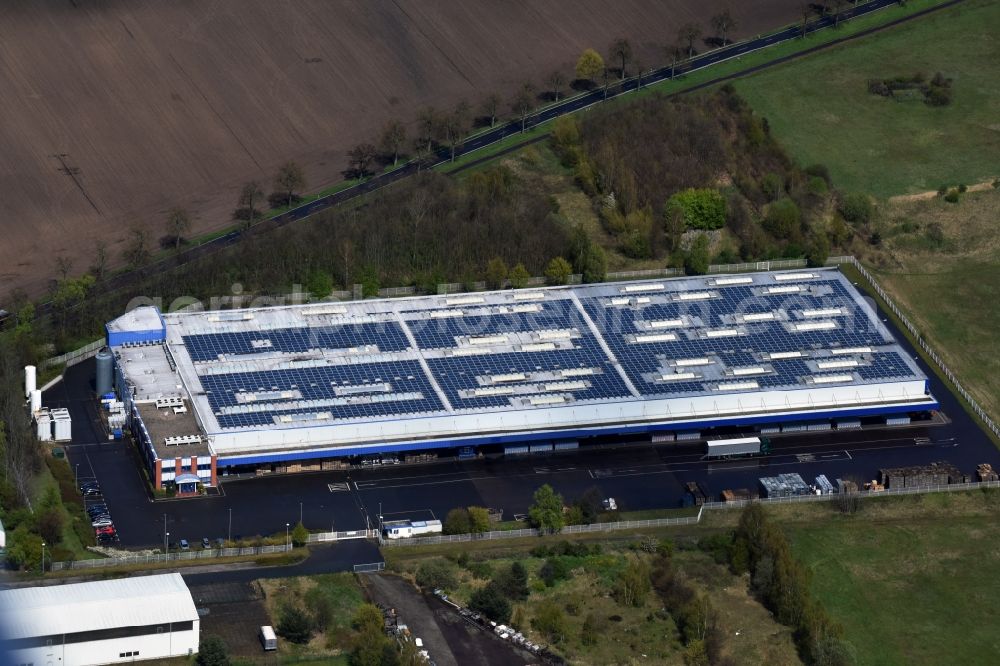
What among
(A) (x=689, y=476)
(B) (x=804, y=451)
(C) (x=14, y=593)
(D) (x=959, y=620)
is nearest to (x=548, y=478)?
(A) (x=689, y=476)

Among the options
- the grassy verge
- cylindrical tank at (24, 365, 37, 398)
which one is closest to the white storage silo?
cylindrical tank at (24, 365, 37, 398)

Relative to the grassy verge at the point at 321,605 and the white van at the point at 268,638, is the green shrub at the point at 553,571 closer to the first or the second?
the grassy verge at the point at 321,605

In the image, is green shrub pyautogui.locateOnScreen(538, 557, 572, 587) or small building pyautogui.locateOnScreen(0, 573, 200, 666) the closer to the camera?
small building pyautogui.locateOnScreen(0, 573, 200, 666)

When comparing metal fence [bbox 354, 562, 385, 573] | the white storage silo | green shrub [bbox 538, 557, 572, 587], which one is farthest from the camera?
the white storage silo

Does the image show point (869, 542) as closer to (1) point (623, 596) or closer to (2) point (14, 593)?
(1) point (623, 596)

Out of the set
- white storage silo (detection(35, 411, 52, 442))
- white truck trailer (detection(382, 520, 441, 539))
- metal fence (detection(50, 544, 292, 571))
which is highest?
white storage silo (detection(35, 411, 52, 442))

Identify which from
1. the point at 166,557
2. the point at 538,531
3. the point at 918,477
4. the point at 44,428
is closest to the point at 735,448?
the point at 918,477

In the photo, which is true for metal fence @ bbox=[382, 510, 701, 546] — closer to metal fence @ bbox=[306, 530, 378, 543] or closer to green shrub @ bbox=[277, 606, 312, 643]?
metal fence @ bbox=[306, 530, 378, 543]
